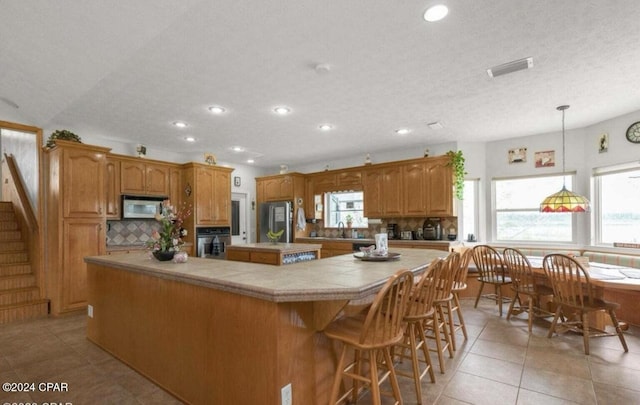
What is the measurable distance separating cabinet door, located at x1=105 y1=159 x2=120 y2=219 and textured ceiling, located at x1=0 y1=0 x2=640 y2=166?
0.58 m

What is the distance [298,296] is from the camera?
1534mm

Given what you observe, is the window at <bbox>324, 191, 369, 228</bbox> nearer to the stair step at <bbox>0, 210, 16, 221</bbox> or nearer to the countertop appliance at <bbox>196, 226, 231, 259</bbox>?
the countertop appliance at <bbox>196, 226, 231, 259</bbox>

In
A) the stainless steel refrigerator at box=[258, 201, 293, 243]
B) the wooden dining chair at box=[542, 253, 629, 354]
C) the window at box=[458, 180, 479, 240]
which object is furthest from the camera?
the stainless steel refrigerator at box=[258, 201, 293, 243]

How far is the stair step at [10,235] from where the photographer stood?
488cm

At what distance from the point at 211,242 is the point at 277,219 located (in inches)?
58.8

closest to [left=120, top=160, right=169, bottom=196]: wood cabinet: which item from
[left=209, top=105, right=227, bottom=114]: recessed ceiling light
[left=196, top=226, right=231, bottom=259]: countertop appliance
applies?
[left=196, top=226, right=231, bottom=259]: countertop appliance

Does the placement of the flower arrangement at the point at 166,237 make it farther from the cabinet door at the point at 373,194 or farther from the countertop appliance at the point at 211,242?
the cabinet door at the point at 373,194

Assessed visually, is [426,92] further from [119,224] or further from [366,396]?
[119,224]

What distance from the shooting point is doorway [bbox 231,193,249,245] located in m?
6.93

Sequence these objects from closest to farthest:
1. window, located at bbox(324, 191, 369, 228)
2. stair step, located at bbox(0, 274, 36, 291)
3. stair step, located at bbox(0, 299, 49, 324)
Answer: stair step, located at bbox(0, 299, 49, 324) < stair step, located at bbox(0, 274, 36, 291) < window, located at bbox(324, 191, 369, 228)

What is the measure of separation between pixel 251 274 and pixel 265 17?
1665mm

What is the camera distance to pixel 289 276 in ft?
6.22

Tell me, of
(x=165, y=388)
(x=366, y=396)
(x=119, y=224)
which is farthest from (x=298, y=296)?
(x=119, y=224)

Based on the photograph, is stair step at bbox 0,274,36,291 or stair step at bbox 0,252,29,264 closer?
stair step at bbox 0,274,36,291
